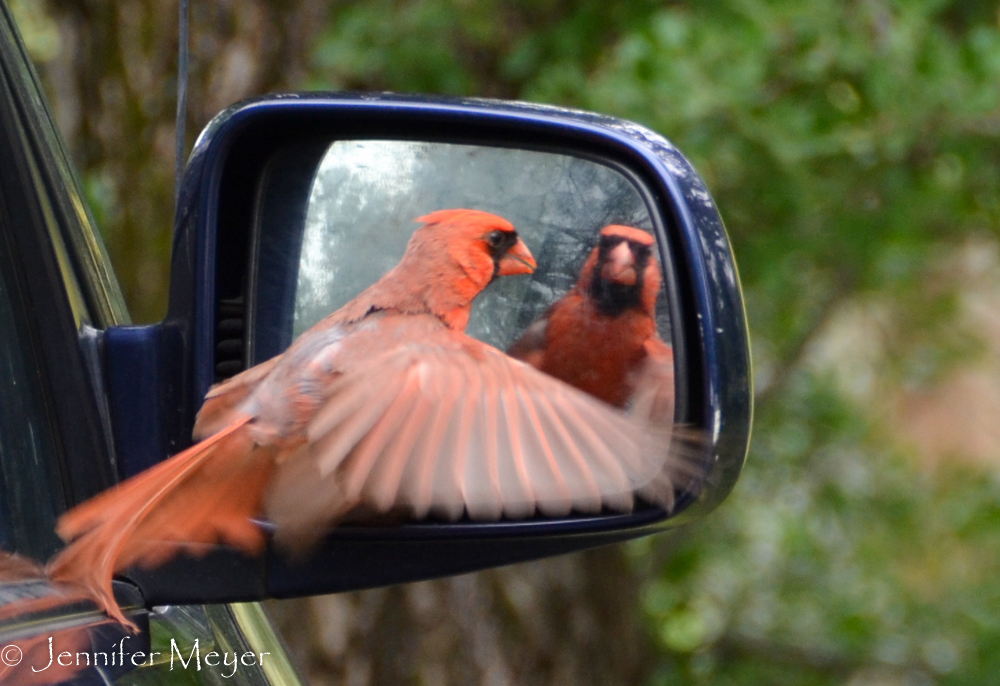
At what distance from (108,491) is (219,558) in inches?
5.2

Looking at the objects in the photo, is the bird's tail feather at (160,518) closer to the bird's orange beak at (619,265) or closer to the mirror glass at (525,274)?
the mirror glass at (525,274)

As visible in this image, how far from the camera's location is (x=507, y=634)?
349cm

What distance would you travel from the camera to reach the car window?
104 centimetres

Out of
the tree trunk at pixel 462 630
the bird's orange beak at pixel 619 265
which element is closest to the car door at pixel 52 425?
the bird's orange beak at pixel 619 265

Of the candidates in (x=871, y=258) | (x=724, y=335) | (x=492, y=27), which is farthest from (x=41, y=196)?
(x=871, y=258)

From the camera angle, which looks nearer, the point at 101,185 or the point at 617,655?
the point at 101,185

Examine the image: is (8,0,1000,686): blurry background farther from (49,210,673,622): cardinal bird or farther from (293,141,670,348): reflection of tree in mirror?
(49,210,673,622): cardinal bird

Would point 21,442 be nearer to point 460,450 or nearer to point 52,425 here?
point 52,425

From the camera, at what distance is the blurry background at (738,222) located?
123 inches

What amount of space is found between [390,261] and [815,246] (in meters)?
2.49

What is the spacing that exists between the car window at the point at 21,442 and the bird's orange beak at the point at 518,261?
515mm

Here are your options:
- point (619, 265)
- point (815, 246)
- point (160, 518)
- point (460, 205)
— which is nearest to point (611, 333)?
point (619, 265)

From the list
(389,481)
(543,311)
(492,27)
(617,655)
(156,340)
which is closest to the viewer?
(389,481)

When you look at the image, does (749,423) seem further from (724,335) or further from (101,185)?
(101,185)
